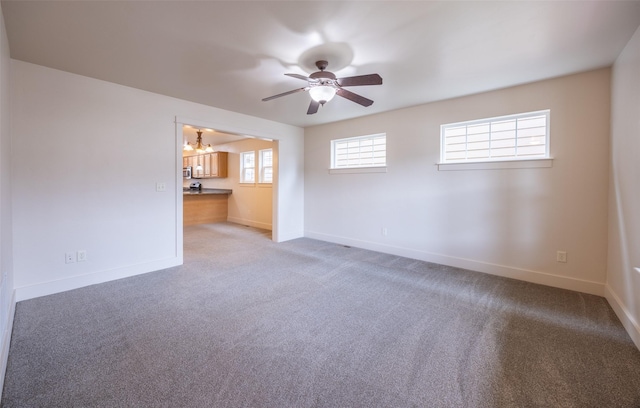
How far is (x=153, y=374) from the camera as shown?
1674 millimetres

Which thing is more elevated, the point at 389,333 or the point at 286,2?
the point at 286,2

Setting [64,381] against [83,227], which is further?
[83,227]

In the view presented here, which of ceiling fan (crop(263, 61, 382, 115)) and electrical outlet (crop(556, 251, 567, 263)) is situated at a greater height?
ceiling fan (crop(263, 61, 382, 115))

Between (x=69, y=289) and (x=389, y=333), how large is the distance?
346cm

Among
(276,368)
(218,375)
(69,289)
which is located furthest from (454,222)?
(69,289)

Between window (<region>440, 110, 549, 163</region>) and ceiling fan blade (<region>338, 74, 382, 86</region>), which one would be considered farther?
window (<region>440, 110, 549, 163</region>)

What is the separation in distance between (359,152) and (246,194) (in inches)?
149

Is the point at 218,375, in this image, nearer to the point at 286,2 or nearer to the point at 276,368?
the point at 276,368

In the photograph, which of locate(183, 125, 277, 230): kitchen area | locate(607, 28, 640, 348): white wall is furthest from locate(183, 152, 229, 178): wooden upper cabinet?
locate(607, 28, 640, 348): white wall

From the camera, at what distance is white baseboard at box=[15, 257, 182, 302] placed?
2746mm

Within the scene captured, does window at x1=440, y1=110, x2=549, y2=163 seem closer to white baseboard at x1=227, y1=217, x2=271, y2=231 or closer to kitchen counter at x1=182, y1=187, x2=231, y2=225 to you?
white baseboard at x1=227, y1=217, x2=271, y2=231

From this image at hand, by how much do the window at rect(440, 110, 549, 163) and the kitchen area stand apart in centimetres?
427

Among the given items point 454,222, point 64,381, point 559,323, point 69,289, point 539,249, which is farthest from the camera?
point 454,222

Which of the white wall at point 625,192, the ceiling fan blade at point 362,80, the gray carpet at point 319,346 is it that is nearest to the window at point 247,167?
the gray carpet at point 319,346
